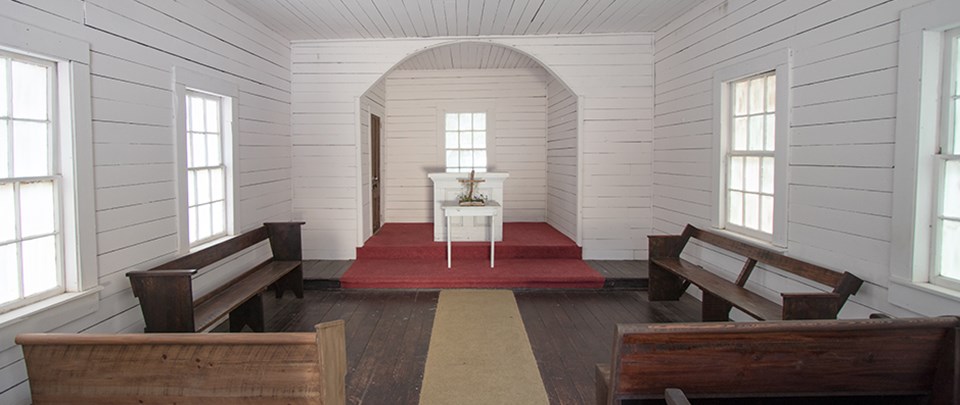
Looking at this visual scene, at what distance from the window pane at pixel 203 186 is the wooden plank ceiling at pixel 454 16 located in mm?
1613

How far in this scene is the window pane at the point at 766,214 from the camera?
4023 mm

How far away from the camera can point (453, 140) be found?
340 inches

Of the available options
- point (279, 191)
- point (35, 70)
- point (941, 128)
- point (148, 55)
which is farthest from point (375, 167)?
point (941, 128)

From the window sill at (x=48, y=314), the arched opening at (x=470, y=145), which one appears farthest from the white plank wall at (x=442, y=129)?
the window sill at (x=48, y=314)

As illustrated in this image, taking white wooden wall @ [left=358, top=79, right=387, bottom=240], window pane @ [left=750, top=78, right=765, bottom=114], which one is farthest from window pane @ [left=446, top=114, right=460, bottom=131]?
window pane @ [left=750, top=78, right=765, bottom=114]

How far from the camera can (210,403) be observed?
6.58ft

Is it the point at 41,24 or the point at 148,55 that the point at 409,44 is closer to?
the point at 148,55

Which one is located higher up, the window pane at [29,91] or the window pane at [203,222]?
the window pane at [29,91]

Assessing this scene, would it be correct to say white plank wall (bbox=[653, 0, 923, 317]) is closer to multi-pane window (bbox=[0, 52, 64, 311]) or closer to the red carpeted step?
the red carpeted step

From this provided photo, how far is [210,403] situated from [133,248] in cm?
199

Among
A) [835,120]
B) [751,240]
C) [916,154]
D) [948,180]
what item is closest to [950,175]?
[948,180]

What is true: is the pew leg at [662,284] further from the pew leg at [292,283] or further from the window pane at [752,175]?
the pew leg at [292,283]

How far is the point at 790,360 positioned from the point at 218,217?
4.45 m

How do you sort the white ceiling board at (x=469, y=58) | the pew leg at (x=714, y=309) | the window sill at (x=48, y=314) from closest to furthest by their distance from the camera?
the window sill at (x=48, y=314)
the pew leg at (x=714, y=309)
the white ceiling board at (x=469, y=58)
